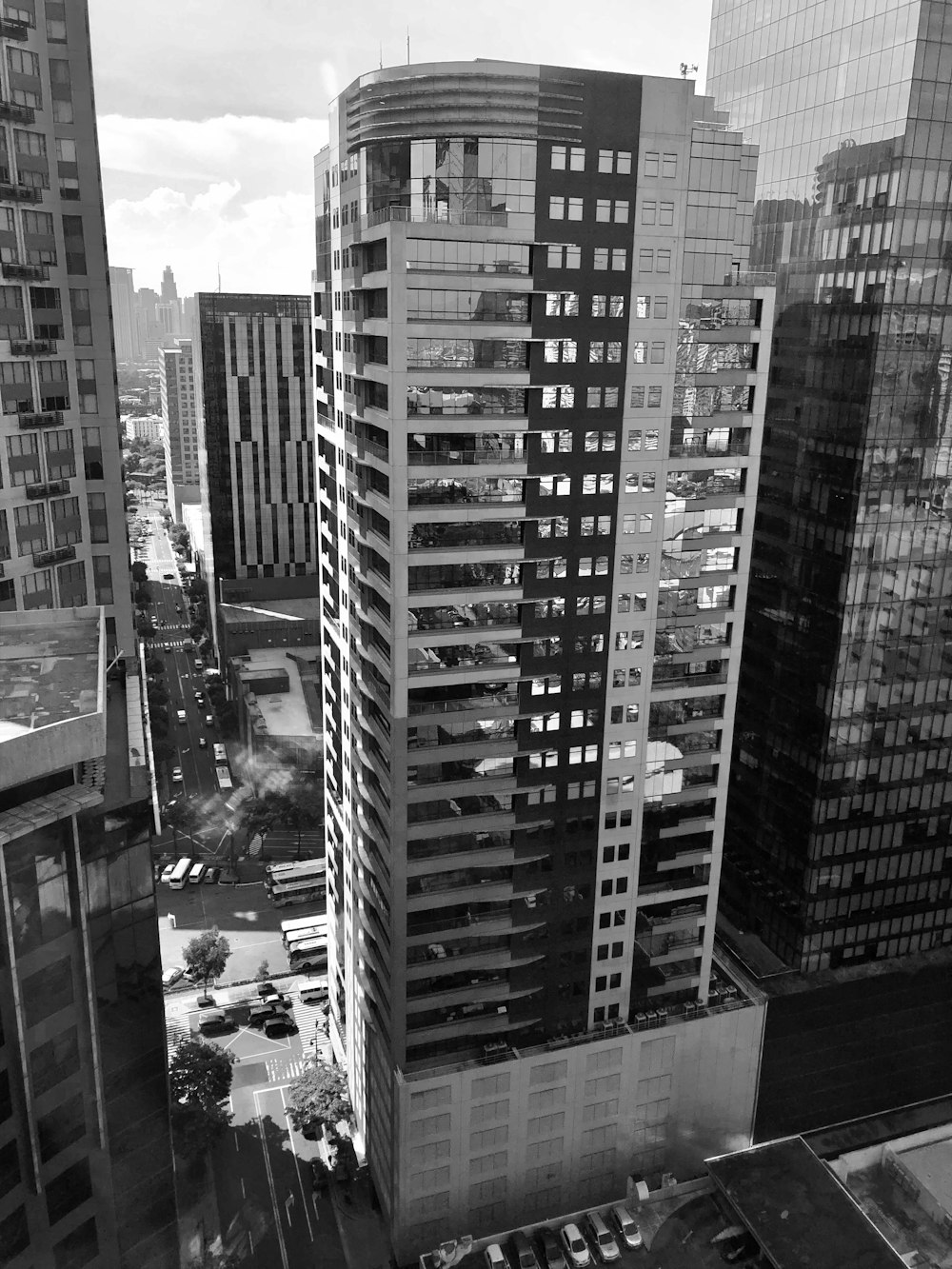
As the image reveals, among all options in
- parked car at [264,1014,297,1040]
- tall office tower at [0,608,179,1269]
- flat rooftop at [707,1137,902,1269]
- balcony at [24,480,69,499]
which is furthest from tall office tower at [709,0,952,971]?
tall office tower at [0,608,179,1269]

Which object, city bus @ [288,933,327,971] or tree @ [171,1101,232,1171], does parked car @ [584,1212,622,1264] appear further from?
city bus @ [288,933,327,971]

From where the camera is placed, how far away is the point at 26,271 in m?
61.8

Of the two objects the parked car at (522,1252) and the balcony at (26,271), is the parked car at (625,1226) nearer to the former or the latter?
the parked car at (522,1252)

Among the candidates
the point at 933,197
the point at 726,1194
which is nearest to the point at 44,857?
the point at 726,1194

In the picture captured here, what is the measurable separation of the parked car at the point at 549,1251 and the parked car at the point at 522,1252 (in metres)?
0.79

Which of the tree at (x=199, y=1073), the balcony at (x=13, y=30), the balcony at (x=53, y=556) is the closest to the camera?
the balcony at (x=13, y=30)

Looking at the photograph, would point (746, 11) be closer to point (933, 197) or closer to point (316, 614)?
point (933, 197)

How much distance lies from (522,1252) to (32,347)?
234ft

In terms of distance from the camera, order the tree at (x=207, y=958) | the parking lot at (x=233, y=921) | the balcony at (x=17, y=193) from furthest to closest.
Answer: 1. the parking lot at (x=233, y=921)
2. the tree at (x=207, y=958)
3. the balcony at (x=17, y=193)

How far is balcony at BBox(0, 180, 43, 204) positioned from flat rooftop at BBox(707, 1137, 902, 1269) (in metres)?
79.2

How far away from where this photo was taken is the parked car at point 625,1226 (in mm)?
72062

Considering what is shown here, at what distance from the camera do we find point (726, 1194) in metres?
70.8

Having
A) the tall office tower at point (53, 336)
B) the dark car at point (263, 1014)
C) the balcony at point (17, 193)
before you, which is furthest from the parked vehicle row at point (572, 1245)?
the balcony at point (17, 193)

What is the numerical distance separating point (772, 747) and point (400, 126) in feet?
196
